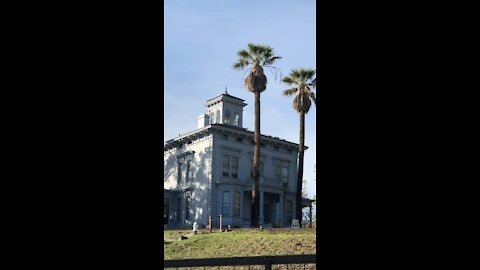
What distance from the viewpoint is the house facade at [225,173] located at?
83.7 feet

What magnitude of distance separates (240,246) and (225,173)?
9.01m

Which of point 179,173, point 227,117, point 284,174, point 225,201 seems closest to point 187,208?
point 179,173

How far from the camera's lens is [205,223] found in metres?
24.8

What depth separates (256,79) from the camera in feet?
84.2

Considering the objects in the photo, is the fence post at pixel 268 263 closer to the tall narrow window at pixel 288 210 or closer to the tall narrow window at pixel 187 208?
the tall narrow window at pixel 187 208

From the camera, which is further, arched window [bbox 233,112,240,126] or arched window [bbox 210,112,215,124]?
arched window [bbox 210,112,215,124]

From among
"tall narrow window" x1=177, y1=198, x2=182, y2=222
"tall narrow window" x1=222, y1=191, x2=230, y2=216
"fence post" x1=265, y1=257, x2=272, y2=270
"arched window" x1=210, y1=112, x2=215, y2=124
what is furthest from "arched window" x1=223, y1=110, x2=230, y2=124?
"fence post" x1=265, y1=257, x2=272, y2=270

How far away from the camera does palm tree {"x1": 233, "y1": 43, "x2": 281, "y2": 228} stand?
24750 mm

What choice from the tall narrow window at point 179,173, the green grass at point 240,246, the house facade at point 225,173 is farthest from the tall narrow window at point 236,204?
the green grass at point 240,246

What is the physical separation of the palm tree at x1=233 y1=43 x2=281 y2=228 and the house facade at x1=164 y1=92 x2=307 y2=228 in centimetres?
89

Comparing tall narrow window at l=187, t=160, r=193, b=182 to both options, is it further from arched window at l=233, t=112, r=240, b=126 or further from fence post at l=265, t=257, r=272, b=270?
fence post at l=265, t=257, r=272, b=270

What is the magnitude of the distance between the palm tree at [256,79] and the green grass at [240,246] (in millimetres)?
5071
